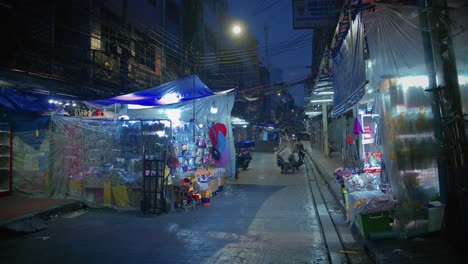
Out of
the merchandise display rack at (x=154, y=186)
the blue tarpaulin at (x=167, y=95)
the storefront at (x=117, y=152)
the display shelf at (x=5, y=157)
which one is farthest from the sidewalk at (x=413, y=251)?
the display shelf at (x=5, y=157)

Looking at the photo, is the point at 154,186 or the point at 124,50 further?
the point at 124,50

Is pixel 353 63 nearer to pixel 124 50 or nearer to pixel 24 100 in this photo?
pixel 24 100

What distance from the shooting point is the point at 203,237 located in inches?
256

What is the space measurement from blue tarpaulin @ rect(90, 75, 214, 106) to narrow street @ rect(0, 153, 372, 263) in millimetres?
3692

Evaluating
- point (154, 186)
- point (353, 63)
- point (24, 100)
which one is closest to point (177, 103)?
point (154, 186)

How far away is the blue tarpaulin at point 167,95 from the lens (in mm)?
10539

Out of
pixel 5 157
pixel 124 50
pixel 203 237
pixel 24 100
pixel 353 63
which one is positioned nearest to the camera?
pixel 203 237

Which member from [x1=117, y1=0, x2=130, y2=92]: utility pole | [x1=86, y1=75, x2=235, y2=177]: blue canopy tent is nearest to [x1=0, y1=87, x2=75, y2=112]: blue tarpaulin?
[x1=86, y1=75, x2=235, y2=177]: blue canopy tent

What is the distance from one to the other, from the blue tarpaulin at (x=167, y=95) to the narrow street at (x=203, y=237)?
12.1 feet

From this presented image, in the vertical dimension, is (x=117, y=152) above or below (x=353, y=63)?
below

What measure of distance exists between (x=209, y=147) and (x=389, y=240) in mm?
8221

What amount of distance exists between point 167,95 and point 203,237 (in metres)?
6.18

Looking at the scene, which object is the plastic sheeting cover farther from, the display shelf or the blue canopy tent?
the display shelf

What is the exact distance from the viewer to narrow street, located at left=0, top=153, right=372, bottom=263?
5410 mm
